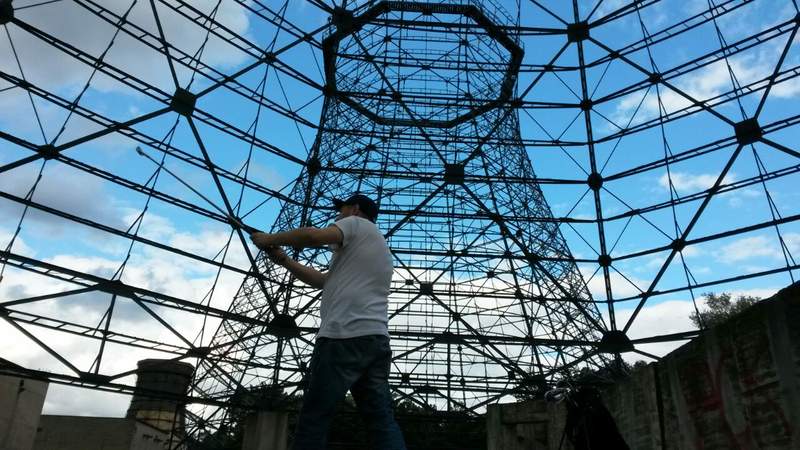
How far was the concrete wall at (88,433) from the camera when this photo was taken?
27281mm

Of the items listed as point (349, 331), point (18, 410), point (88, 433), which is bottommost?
point (349, 331)

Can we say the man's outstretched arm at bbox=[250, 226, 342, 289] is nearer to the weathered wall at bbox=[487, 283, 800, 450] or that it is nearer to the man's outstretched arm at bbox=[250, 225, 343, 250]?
the man's outstretched arm at bbox=[250, 225, 343, 250]

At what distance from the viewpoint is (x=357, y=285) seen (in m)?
2.96

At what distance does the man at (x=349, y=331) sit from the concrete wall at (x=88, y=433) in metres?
27.7

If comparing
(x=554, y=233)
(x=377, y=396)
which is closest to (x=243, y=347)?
(x=554, y=233)

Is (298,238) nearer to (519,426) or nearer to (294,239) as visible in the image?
(294,239)

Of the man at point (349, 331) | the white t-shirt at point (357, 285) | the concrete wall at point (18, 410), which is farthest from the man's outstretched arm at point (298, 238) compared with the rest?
the concrete wall at point (18, 410)

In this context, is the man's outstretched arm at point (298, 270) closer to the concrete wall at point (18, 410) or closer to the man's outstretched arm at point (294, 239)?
the man's outstretched arm at point (294, 239)

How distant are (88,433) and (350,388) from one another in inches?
1150

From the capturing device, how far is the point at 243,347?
570 inches

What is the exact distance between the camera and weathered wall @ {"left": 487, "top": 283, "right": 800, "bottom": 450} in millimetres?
4379

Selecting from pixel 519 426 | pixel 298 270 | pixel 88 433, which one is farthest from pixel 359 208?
pixel 88 433

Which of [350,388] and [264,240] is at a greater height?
[264,240]

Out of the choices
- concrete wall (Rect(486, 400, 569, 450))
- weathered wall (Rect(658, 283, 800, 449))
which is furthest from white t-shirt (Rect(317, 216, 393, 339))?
concrete wall (Rect(486, 400, 569, 450))
